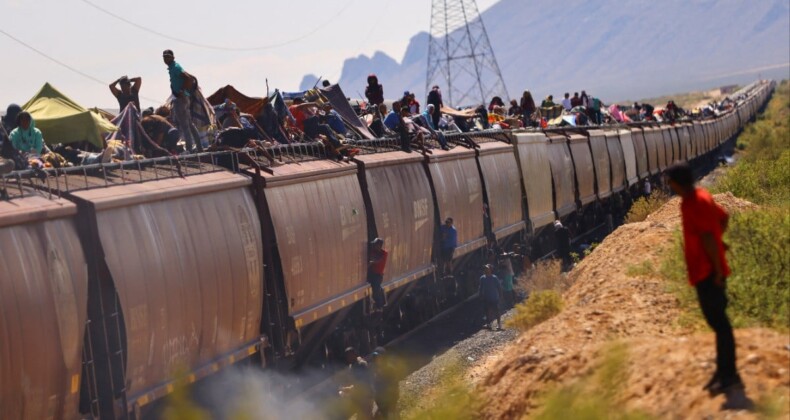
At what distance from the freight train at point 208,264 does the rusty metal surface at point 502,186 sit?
137 mm

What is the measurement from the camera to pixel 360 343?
18250 millimetres

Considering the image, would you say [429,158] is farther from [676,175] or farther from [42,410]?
[676,175]

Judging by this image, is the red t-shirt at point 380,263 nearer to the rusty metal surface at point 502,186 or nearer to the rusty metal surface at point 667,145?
the rusty metal surface at point 502,186

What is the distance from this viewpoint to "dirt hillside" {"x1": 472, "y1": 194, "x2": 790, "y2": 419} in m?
7.85

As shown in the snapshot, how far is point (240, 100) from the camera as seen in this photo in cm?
1939

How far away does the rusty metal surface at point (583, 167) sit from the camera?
1294 inches

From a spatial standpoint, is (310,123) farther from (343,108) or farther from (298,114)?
(343,108)

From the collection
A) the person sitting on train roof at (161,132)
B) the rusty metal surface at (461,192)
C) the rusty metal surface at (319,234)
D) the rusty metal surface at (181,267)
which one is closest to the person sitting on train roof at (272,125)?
the rusty metal surface at (319,234)

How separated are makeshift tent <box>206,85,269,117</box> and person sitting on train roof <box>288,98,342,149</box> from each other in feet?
2.26

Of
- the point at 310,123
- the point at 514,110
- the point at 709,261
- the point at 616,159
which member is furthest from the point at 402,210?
the point at 616,159

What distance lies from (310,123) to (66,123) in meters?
5.48

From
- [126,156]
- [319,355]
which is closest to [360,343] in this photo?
[319,355]

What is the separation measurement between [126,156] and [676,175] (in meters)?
7.87

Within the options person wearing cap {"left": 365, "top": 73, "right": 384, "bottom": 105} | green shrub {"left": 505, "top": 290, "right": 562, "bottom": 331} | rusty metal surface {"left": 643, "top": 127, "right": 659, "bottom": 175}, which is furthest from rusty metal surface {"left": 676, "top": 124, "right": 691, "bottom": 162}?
green shrub {"left": 505, "top": 290, "right": 562, "bottom": 331}
